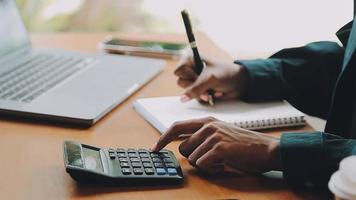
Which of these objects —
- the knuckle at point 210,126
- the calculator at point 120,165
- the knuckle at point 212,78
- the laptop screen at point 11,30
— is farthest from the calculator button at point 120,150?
the laptop screen at point 11,30

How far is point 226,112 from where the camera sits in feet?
3.79

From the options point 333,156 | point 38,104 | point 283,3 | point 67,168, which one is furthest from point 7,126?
point 283,3

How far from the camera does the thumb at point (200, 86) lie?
3.96 ft

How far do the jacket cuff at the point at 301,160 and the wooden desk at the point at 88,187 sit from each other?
22mm

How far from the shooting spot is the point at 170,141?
0.98 meters

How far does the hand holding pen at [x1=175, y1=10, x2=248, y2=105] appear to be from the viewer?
3.99 feet

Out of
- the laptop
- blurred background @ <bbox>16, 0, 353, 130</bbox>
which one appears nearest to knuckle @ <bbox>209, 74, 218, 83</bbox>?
the laptop

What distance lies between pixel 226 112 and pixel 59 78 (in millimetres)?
373

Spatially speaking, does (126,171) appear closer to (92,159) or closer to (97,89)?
(92,159)

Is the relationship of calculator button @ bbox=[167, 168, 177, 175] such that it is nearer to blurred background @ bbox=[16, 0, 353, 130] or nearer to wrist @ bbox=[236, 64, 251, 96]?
wrist @ bbox=[236, 64, 251, 96]

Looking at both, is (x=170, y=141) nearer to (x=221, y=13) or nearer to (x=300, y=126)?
(x=300, y=126)

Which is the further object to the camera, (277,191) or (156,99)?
(156,99)

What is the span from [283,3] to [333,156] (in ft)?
4.40

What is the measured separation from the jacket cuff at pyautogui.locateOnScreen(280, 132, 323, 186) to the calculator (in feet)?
0.51
